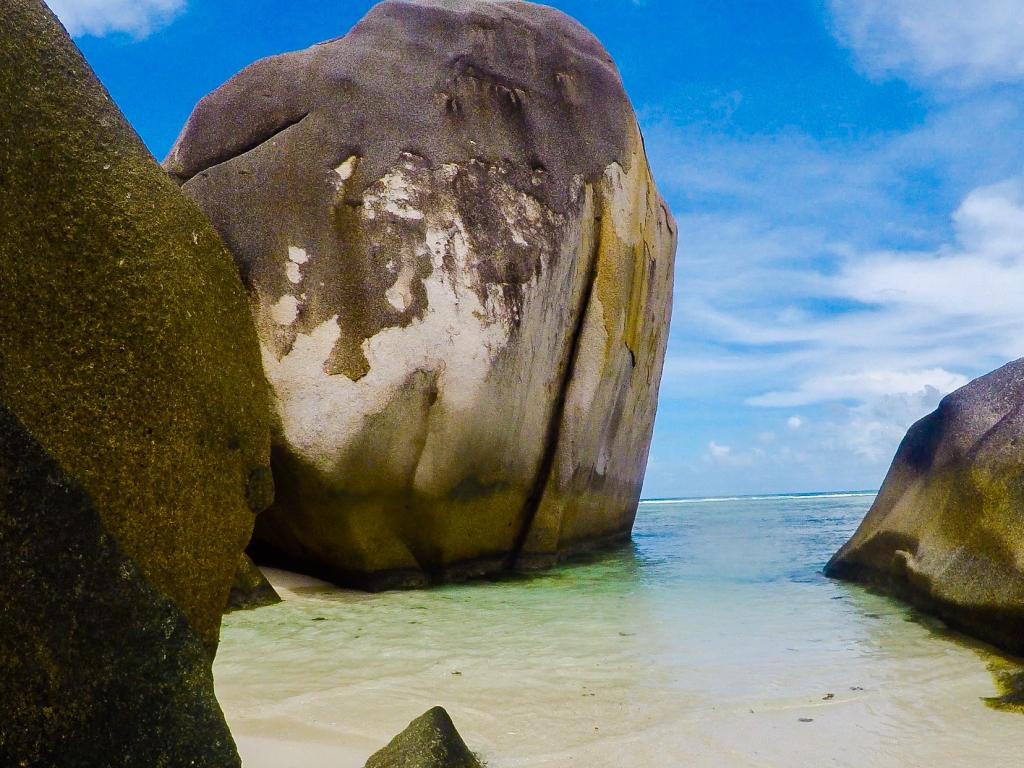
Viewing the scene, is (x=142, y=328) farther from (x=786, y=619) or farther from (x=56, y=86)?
(x=786, y=619)

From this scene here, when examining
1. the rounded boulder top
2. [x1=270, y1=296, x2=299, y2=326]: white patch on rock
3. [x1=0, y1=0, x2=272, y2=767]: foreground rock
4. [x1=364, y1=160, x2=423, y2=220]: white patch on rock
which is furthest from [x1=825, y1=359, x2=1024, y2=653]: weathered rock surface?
[x1=270, y1=296, x2=299, y2=326]: white patch on rock


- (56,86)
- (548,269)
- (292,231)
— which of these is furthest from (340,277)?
(56,86)

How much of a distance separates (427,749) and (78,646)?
2.69 feet

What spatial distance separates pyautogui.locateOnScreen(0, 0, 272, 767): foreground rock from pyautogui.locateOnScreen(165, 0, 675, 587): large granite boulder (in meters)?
3.34

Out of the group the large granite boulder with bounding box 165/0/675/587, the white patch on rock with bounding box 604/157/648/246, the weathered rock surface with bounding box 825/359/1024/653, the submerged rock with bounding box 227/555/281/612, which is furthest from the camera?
the white patch on rock with bounding box 604/157/648/246

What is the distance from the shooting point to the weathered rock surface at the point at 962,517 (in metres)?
3.62

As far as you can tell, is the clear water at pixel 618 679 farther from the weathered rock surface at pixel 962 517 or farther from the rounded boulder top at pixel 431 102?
the rounded boulder top at pixel 431 102

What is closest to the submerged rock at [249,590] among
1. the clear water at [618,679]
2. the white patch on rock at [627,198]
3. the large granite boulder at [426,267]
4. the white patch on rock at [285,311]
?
the clear water at [618,679]

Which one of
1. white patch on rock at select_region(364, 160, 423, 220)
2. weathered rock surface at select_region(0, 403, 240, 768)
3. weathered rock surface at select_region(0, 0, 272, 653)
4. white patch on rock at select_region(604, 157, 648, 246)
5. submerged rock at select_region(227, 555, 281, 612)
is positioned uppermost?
white patch on rock at select_region(604, 157, 648, 246)

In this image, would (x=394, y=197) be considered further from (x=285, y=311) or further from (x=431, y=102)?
(x=285, y=311)

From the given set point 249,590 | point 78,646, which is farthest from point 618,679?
point 249,590

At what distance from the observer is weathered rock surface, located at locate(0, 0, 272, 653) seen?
1388 millimetres

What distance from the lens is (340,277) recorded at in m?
5.16

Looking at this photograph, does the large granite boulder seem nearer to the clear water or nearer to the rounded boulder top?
the rounded boulder top
